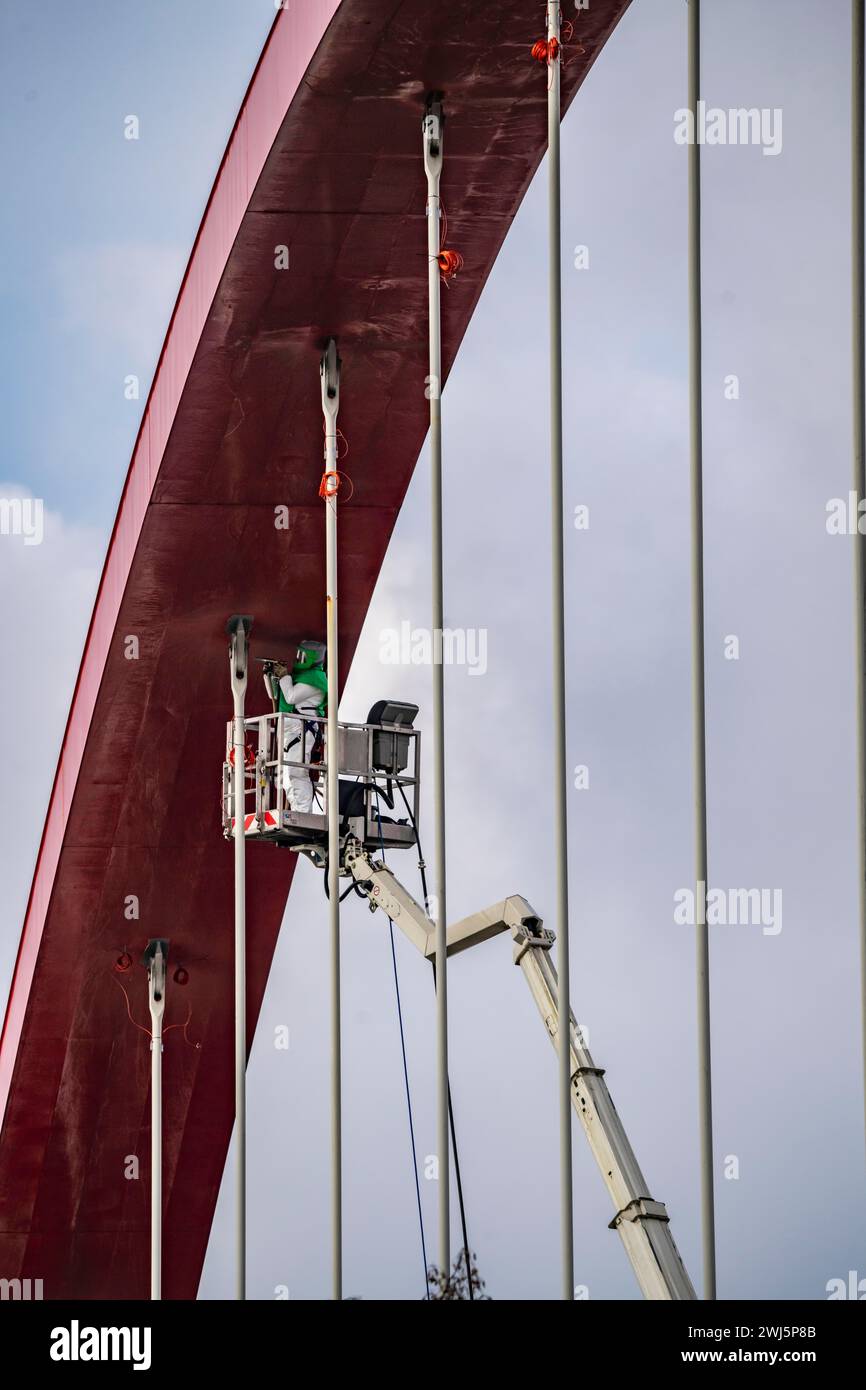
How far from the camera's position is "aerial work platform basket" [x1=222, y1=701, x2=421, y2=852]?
1638 cm

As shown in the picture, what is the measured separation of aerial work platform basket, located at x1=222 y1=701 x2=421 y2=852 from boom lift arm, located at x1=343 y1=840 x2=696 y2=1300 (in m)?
1.46

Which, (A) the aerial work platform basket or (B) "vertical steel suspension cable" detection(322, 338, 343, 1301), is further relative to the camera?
(A) the aerial work platform basket

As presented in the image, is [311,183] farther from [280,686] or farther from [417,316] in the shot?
[280,686]

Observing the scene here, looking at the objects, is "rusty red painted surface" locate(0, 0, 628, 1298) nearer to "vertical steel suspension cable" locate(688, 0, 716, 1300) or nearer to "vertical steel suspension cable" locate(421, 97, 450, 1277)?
"vertical steel suspension cable" locate(421, 97, 450, 1277)

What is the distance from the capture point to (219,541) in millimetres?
16797

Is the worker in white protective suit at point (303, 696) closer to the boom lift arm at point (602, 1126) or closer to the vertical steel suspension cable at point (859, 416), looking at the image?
the boom lift arm at point (602, 1126)

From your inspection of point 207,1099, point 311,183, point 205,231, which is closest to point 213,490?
point 205,231

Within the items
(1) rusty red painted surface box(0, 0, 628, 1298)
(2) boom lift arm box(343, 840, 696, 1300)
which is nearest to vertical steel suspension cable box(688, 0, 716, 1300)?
(1) rusty red painted surface box(0, 0, 628, 1298)

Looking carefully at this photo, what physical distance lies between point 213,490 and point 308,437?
A: 90 cm

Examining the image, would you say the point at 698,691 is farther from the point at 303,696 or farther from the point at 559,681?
the point at 303,696

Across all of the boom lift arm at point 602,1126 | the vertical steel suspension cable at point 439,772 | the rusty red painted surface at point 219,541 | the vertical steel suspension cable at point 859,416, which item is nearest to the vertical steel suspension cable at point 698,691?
the vertical steel suspension cable at point 859,416

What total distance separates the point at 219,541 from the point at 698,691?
782 cm

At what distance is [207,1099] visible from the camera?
22.0 meters

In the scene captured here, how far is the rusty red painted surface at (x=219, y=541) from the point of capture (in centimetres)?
1299
